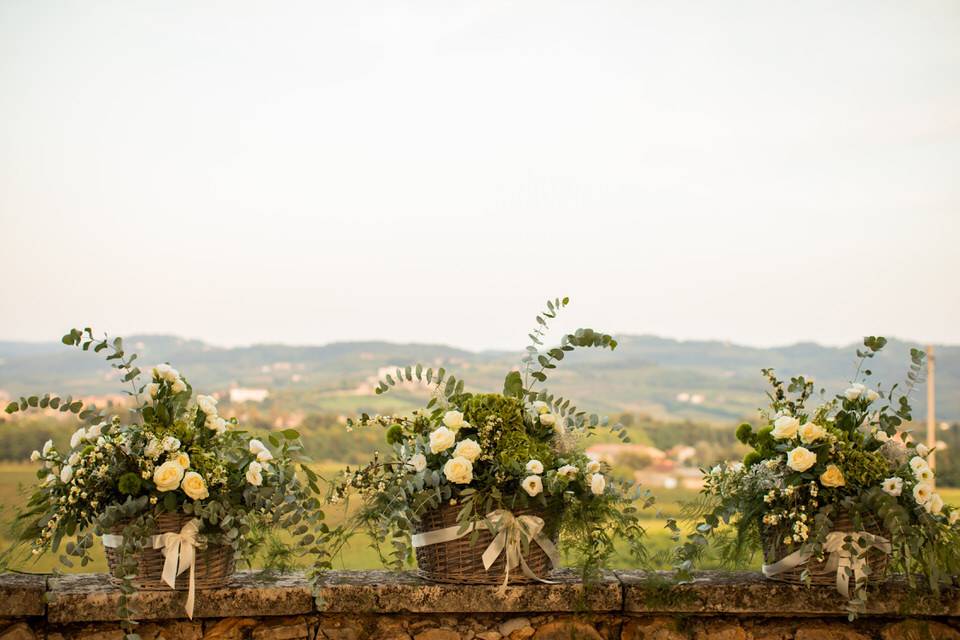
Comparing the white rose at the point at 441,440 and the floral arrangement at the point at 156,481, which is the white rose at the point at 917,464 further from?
the floral arrangement at the point at 156,481

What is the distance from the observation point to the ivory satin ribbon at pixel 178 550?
8.57 feet

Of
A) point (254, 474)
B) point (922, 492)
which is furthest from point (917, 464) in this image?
point (254, 474)

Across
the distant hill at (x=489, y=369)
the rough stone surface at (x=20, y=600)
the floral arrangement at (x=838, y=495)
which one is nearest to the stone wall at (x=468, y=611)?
the rough stone surface at (x=20, y=600)

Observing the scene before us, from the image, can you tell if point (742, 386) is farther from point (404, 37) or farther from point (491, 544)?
point (491, 544)

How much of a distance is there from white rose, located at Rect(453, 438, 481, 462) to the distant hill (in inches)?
131

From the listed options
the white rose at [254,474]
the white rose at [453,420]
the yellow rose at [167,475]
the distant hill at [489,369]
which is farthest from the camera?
the distant hill at [489,369]

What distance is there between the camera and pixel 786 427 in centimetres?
282

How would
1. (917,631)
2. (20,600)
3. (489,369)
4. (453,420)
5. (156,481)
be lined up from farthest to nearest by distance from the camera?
(489,369) → (917,631) → (453,420) → (20,600) → (156,481)

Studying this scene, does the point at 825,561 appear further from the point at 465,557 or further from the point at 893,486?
the point at 465,557

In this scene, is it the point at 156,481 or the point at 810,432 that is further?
the point at 810,432

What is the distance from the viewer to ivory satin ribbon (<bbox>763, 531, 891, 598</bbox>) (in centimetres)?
276

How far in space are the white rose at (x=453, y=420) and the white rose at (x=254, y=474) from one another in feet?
1.92

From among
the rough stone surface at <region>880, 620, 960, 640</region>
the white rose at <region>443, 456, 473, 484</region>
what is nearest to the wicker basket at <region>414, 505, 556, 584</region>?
the white rose at <region>443, 456, 473, 484</region>

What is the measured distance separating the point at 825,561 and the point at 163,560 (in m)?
2.07
